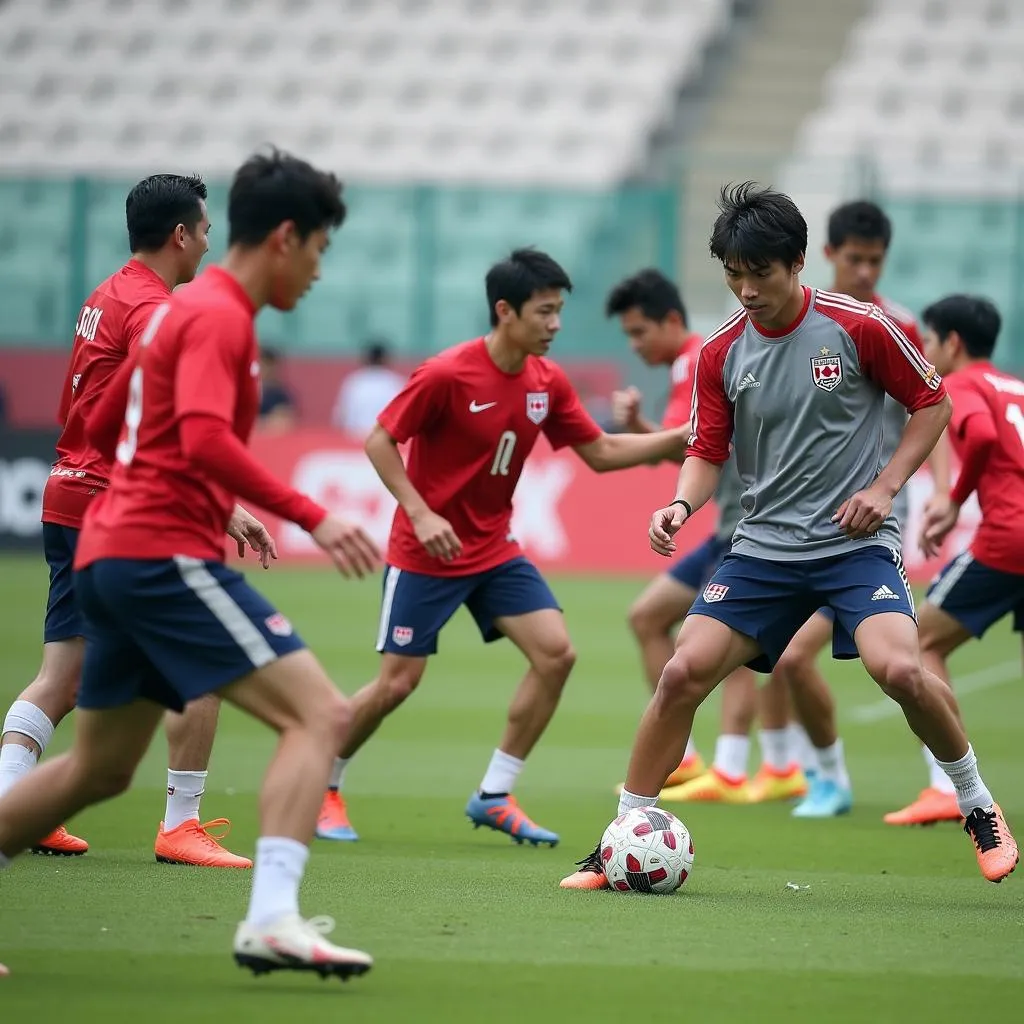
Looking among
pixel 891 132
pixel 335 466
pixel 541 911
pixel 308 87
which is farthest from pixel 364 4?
pixel 541 911

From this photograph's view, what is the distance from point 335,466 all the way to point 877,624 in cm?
1426

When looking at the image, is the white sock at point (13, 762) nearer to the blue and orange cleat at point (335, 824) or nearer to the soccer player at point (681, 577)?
the blue and orange cleat at point (335, 824)

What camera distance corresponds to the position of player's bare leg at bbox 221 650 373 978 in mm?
4625

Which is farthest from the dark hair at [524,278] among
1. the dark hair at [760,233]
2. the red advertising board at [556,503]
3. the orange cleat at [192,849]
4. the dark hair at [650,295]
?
the red advertising board at [556,503]

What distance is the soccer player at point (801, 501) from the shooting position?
6.34 meters

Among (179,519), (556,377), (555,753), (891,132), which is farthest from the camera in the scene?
(891,132)

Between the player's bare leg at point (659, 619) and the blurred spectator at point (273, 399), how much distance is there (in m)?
12.6

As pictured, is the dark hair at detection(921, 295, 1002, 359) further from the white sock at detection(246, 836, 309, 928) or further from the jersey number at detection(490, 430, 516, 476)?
the white sock at detection(246, 836, 309, 928)

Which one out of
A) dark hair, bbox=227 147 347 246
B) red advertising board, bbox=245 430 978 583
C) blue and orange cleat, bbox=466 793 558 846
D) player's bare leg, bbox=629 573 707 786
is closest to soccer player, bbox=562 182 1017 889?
blue and orange cleat, bbox=466 793 558 846

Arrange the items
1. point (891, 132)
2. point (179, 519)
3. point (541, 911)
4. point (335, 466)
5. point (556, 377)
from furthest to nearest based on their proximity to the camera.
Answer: point (891, 132) → point (335, 466) → point (556, 377) → point (541, 911) → point (179, 519)

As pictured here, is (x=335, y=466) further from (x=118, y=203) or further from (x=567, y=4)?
(x=567, y=4)

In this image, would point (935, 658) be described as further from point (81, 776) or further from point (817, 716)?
point (81, 776)

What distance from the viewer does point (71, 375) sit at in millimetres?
6961

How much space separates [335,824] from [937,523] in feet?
10.2
